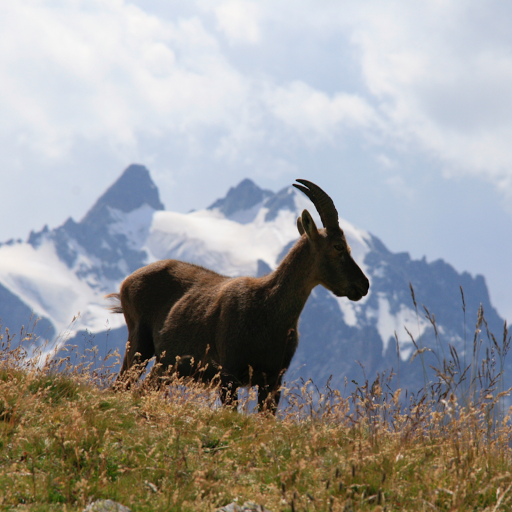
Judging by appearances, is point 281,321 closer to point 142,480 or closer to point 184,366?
point 184,366

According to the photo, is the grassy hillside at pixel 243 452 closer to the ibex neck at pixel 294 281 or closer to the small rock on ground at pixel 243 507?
the small rock on ground at pixel 243 507

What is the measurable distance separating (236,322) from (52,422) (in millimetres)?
3068

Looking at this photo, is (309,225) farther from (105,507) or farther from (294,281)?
(105,507)

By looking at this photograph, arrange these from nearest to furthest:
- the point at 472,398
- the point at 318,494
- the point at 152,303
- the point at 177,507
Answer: the point at 177,507 → the point at 318,494 → the point at 472,398 → the point at 152,303

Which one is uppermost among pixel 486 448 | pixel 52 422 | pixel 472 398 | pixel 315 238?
pixel 315 238

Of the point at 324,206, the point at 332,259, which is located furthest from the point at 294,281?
the point at 324,206

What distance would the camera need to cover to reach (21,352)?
6180mm

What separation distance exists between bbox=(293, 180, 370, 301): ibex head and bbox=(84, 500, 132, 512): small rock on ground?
15.2ft

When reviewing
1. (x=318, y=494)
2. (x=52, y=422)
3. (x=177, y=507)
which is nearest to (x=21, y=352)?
(x=52, y=422)

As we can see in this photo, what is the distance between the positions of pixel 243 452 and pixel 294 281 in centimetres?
332

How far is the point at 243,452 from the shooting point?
14.9ft

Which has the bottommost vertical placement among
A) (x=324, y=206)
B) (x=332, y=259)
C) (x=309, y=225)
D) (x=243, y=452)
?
(x=243, y=452)

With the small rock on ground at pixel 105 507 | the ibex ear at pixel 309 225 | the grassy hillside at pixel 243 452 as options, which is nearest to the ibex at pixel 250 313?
the ibex ear at pixel 309 225

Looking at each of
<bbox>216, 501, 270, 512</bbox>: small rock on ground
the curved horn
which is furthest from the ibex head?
<bbox>216, 501, 270, 512</bbox>: small rock on ground
